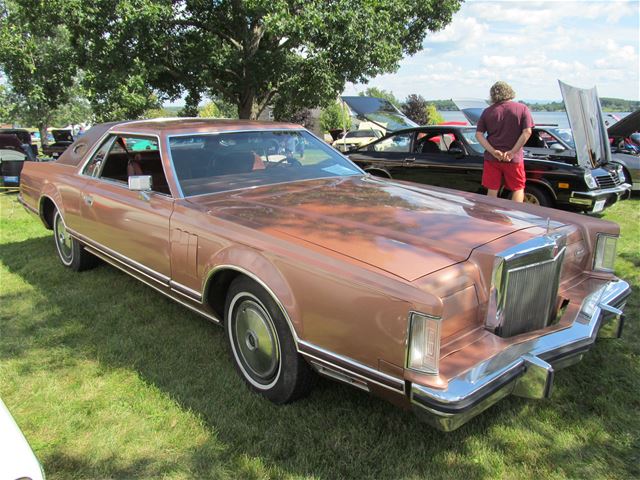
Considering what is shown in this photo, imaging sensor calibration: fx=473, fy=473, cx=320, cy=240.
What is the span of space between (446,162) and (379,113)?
6.40 feet

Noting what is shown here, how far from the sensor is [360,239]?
91.3 inches

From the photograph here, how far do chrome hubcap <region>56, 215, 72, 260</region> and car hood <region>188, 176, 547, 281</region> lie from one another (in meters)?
2.44

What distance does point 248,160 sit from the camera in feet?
11.9

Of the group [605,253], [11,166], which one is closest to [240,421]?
[605,253]

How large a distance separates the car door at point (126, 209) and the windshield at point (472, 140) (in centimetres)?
461

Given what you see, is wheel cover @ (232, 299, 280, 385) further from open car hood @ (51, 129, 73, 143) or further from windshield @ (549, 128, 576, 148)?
open car hood @ (51, 129, 73, 143)

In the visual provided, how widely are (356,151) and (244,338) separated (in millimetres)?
5964

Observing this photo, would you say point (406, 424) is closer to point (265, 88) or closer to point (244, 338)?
point (244, 338)

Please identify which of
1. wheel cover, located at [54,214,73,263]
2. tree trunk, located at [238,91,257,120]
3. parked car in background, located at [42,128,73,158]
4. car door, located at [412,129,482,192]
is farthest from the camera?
parked car in background, located at [42,128,73,158]

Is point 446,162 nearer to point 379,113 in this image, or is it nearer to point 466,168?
point 466,168

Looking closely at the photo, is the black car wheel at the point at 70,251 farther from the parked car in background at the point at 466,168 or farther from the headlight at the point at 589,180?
the headlight at the point at 589,180

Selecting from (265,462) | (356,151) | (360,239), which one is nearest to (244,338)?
(265,462)

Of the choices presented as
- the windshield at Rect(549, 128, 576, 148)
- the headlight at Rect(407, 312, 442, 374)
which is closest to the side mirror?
the headlight at Rect(407, 312, 442, 374)

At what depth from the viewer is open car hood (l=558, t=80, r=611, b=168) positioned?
6.38 metres
